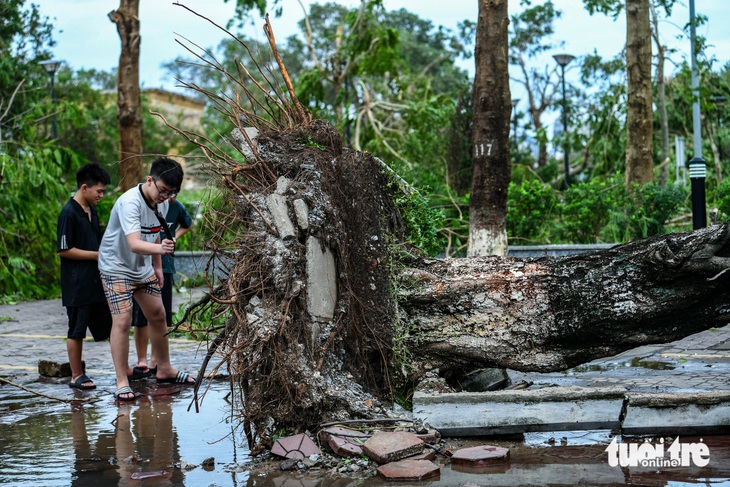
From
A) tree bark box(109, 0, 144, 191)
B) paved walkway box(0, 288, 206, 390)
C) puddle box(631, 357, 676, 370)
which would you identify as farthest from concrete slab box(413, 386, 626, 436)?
tree bark box(109, 0, 144, 191)

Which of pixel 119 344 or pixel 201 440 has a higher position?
pixel 119 344

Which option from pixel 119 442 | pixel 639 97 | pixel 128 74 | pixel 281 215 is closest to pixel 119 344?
pixel 119 442

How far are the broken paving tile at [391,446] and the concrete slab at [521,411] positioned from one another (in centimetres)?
39

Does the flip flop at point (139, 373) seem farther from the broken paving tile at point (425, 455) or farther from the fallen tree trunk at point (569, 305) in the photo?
the broken paving tile at point (425, 455)

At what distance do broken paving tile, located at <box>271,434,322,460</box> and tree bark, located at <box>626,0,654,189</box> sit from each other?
1201 centimetres

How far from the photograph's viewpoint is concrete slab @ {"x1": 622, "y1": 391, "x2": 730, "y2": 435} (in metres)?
4.73

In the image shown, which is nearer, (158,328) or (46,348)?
(158,328)

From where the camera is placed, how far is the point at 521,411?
484cm

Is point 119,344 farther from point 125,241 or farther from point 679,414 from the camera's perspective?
point 679,414

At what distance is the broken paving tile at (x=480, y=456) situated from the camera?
170 inches

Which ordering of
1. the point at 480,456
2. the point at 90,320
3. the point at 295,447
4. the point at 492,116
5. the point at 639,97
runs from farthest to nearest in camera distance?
1. the point at 639,97
2. the point at 492,116
3. the point at 90,320
4. the point at 295,447
5. the point at 480,456

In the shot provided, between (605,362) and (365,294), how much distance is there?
3040 millimetres

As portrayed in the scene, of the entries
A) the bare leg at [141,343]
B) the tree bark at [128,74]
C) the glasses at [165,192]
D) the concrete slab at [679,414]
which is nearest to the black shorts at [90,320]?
the bare leg at [141,343]

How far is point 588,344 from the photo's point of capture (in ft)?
17.7
